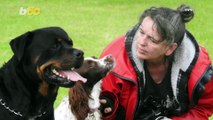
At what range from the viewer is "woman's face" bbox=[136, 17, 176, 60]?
5.25m

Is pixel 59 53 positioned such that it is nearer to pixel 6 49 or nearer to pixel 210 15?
pixel 6 49

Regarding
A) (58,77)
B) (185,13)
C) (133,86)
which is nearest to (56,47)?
(58,77)

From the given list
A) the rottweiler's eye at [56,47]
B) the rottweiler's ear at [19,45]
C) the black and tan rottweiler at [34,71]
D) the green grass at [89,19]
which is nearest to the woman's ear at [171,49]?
the black and tan rottweiler at [34,71]

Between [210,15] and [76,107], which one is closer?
[76,107]

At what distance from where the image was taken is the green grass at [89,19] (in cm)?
1050

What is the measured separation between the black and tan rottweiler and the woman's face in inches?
33.2

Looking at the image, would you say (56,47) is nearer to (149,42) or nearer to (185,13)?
(149,42)

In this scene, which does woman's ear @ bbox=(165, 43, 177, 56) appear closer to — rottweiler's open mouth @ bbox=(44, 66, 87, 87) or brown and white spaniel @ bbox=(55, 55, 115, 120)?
brown and white spaniel @ bbox=(55, 55, 115, 120)

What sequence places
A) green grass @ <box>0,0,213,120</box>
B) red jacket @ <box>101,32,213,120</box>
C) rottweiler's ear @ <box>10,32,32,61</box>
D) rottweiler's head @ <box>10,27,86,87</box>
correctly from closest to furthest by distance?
rottweiler's ear @ <box>10,32,32,61</box> < rottweiler's head @ <box>10,27,86,87</box> < red jacket @ <box>101,32,213,120</box> < green grass @ <box>0,0,213,120</box>

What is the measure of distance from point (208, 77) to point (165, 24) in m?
0.79

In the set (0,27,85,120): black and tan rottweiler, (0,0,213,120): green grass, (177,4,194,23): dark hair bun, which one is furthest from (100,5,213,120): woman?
(0,0,213,120): green grass

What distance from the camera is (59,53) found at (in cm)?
462

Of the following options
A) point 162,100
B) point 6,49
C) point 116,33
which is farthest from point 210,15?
point 162,100

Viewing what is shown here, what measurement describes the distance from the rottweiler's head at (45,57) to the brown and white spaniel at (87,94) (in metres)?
1.07
